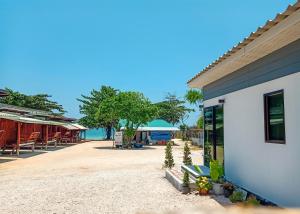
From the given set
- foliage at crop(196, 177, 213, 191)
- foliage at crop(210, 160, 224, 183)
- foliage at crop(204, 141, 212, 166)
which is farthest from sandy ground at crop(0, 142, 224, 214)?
foliage at crop(204, 141, 212, 166)

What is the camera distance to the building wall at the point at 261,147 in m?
5.81

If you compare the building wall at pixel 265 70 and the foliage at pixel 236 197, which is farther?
the foliage at pixel 236 197

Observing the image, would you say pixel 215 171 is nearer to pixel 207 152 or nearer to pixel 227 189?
pixel 227 189

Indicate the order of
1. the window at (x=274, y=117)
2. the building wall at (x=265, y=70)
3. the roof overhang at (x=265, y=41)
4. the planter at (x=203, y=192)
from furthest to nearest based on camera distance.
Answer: the planter at (x=203, y=192) < the window at (x=274, y=117) < the building wall at (x=265, y=70) < the roof overhang at (x=265, y=41)

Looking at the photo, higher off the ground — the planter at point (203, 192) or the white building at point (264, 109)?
the white building at point (264, 109)

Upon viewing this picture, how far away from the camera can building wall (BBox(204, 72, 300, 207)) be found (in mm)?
5809

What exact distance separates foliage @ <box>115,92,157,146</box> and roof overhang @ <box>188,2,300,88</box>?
74.3ft

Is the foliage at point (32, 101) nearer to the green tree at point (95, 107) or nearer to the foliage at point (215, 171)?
the green tree at point (95, 107)

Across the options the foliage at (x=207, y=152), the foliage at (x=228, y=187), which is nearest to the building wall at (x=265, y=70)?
the foliage at (x=207, y=152)

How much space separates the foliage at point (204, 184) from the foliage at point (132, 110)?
75.3ft

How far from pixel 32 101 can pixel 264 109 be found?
51235 mm

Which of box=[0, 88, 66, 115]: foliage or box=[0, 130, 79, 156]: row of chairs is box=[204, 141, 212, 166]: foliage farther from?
box=[0, 88, 66, 115]: foliage

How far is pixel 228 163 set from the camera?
376 inches

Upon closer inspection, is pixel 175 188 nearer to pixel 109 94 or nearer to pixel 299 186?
→ pixel 299 186
